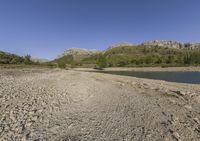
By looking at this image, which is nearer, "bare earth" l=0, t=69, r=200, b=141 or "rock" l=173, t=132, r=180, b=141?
"bare earth" l=0, t=69, r=200, b=141

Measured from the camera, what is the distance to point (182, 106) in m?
12.5

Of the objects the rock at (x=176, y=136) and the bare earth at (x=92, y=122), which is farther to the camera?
the rock at (x=176, y=136)

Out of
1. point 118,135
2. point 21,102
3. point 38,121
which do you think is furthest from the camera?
point 21,102

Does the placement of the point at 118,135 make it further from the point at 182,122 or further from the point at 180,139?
the point at 182,122

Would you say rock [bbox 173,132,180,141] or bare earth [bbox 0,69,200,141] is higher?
bare earth [bbox 0,69,200,141]

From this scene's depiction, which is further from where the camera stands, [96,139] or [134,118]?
[134,118]

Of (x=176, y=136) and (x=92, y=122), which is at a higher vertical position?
(x=92, y=122)

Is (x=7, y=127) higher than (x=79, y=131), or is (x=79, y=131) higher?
(x=7, y=127)

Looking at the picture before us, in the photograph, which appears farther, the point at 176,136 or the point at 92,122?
the point at 92,122

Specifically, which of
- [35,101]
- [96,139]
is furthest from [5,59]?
[96,139]

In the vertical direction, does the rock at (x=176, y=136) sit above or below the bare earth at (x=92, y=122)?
below

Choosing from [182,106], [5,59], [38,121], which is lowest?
[182,106]

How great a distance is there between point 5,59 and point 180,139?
4588 inches

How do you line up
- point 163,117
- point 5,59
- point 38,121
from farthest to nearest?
point 5,59 < point 163,117 < point 38,121
